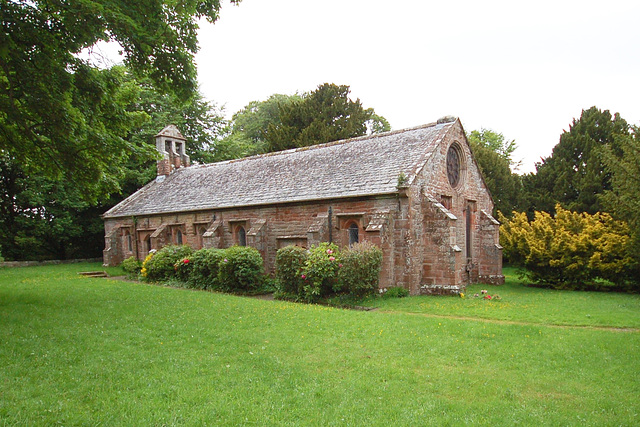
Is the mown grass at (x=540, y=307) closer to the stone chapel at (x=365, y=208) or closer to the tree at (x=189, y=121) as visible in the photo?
the stone chapel at (x=365, y=208)

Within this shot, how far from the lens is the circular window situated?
1930 centimetres

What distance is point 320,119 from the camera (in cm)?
3781

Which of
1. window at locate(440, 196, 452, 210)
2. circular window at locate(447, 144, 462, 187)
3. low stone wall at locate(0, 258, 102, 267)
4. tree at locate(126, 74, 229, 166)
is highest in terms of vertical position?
tree at locate(126, 74, 229, 166)

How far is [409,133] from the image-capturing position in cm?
2030

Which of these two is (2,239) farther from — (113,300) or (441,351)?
(441,351)

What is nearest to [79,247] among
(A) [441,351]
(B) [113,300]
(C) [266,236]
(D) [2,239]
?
(D) [2,239]

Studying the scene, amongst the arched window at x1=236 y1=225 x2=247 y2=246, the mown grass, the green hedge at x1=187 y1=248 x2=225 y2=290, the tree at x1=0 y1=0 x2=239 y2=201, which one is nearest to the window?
the mown grass

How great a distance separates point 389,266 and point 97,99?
11143 mm

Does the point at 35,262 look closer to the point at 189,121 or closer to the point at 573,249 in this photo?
the point at 189,121

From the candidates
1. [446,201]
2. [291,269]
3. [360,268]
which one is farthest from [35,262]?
[446,201]

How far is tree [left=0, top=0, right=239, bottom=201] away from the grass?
13.8ft

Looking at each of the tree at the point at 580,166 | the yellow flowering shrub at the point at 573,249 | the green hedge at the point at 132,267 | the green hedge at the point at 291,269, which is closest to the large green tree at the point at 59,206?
the green hedge at the point at 132,267

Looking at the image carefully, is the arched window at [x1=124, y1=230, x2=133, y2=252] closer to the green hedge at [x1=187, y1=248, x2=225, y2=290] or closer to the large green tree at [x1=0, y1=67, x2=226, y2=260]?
A: the large green tree at [x1=0, y1=67, x2=226, y2=260]

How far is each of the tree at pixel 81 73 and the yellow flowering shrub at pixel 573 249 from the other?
49.5 ft
